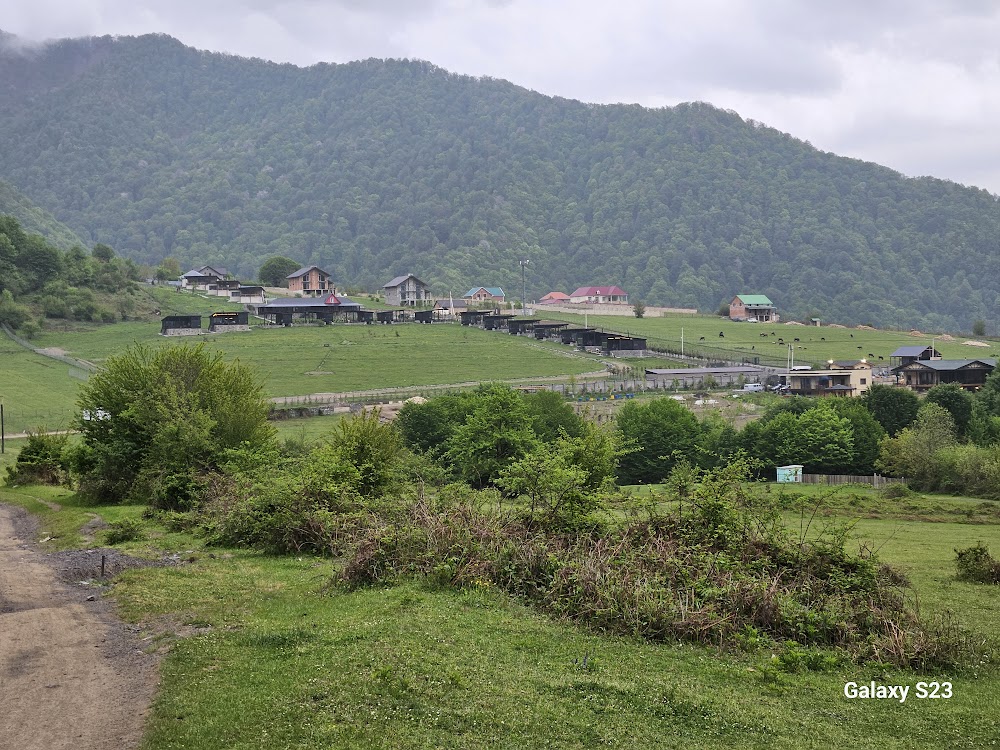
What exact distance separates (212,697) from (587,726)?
368 cm

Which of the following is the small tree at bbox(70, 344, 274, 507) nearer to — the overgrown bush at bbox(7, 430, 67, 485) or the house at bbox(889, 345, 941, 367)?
the overgrown bush at bbox(7, 430, 67, 485)

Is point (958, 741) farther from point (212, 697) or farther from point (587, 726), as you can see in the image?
point (212, 697)

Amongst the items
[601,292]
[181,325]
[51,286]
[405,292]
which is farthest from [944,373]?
[601,292]

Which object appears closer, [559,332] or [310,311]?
[310,311]

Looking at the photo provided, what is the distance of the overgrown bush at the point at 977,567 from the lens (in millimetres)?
16734

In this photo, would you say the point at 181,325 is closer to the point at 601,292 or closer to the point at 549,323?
the point at 549,323

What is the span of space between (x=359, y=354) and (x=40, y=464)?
41810 mm

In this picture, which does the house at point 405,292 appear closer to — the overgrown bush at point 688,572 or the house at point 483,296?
the house at point 483,296

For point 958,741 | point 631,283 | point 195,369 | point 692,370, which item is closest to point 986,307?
point 631,283

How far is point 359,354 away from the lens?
7456 centimetres

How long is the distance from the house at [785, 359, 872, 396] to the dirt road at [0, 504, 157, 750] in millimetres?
60952

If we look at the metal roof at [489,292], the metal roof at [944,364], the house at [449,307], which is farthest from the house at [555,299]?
the metal roof at [944,364]

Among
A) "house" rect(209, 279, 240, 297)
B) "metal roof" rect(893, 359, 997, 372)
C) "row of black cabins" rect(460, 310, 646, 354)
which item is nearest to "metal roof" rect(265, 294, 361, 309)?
"house" rect(209, 279, 240, 297)

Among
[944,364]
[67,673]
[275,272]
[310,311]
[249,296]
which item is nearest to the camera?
[67,673]
